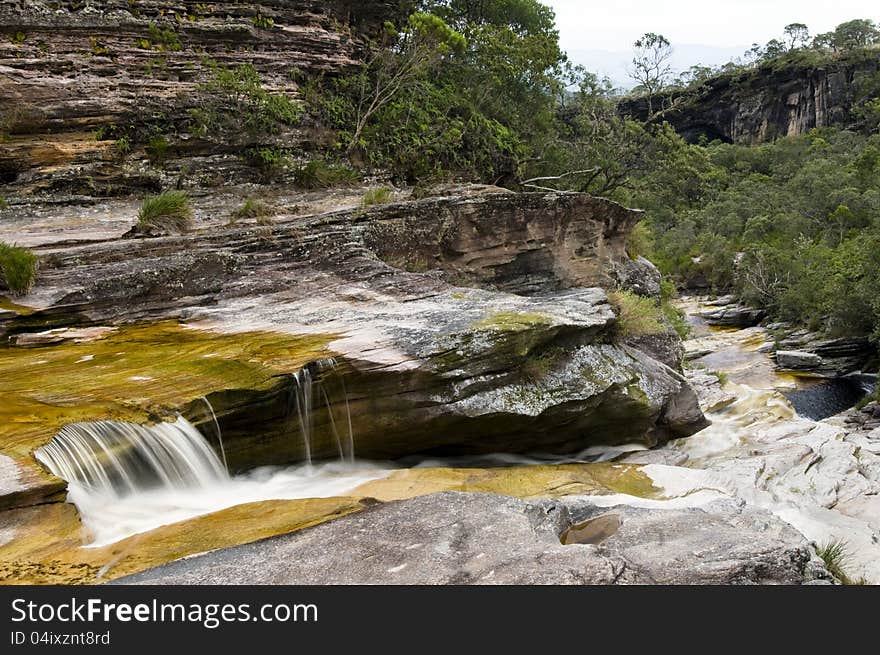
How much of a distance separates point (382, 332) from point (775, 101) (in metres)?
97.3

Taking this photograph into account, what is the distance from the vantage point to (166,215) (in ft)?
41.9

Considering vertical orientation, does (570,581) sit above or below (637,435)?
above

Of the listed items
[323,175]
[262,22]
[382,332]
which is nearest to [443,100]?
[262,22]

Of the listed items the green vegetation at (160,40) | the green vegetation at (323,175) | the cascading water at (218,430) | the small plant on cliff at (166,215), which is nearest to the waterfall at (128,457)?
the cascading water at (218,430)

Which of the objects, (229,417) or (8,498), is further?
(229,417)

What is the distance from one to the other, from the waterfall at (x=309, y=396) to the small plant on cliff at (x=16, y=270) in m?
5.71

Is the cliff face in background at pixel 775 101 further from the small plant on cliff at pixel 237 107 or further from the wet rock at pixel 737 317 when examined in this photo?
the small plant on cliff at pixel 237 107

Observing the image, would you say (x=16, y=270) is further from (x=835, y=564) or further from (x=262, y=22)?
(x=262, y=22)

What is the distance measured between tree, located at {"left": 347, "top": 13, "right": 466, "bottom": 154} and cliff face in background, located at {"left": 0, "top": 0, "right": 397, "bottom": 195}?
1.69 m

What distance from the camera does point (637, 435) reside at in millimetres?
11492

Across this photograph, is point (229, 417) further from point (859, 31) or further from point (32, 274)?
point (859, 31)
